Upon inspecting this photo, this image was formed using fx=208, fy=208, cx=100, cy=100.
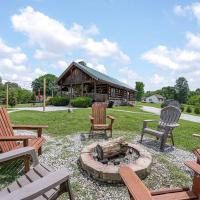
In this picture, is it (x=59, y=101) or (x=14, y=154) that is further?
(x=59, y=101)

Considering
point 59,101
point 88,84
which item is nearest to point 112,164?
point 59,101

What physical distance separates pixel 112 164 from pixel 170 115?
304 cm

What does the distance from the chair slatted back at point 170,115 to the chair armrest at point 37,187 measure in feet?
16.1

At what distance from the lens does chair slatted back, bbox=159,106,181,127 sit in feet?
20.2

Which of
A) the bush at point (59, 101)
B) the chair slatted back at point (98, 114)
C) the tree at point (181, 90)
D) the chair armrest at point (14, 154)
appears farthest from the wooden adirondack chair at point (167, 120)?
the tree at point (181, 90)

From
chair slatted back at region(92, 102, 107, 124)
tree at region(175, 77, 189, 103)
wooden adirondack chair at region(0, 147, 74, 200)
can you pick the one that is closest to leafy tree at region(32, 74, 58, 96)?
tree at region(175, 77, 189, 103)

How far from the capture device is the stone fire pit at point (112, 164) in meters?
3.54

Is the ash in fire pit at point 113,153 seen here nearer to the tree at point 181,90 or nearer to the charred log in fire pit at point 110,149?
the charred log in fire pit at point 110,149

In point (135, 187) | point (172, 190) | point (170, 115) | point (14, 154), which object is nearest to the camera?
point (135, 187)

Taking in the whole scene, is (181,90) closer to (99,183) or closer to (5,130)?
(99,183)

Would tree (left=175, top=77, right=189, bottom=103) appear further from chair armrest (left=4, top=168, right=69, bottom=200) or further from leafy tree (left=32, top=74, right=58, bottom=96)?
chair armrest (left=4, top=168, right=69, bottom=200)

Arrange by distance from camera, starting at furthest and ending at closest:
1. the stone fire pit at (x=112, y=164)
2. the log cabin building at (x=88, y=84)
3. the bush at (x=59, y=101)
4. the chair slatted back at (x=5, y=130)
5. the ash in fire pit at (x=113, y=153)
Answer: the bush at (x=59, y=101) → the log cabin building at (x=88, y=84) → the ash in fire pit at (x=113, y=153) → the chair slatted back at (x=5, y=130) → the stone fire pit at (x=112, y=164)

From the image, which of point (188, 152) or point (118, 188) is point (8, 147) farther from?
point (188, 152)

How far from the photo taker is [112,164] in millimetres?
4102
